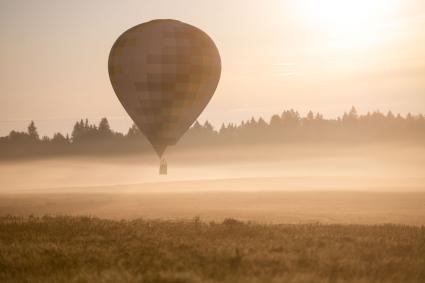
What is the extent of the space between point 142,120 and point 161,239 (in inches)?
944

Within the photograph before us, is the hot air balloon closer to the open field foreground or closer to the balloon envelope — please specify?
the balloon envelope

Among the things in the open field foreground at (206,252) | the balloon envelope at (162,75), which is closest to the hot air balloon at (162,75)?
the balloon envelope at (162,75)

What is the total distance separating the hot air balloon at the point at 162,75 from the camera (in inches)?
2094

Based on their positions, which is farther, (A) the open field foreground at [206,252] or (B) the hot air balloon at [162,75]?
(B) the hot air balloon at [162,75]

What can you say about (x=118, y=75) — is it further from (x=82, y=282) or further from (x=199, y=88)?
(x=82, y=282)

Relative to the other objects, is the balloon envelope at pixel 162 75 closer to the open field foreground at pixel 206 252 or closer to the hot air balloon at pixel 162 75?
the hot air balloon at pixel 162 75

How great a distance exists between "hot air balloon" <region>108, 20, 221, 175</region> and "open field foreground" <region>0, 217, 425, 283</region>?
1660 centimetres

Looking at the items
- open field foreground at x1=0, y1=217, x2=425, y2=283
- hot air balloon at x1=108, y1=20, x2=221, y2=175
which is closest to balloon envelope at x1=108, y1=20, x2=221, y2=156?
hot air balloon at x1=108, y1=20, x2=221, y2=175

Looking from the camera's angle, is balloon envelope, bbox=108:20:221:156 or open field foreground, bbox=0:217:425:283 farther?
balloon envelope, bbox=108:20:221:156

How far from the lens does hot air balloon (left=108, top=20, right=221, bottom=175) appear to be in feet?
174

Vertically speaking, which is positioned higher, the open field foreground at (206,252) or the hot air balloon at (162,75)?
the hot air balloon at (162,75)

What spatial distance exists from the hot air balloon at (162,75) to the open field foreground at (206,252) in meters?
16.6

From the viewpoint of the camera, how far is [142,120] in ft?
176

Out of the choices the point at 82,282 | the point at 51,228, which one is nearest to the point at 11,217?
the point at 51,228
